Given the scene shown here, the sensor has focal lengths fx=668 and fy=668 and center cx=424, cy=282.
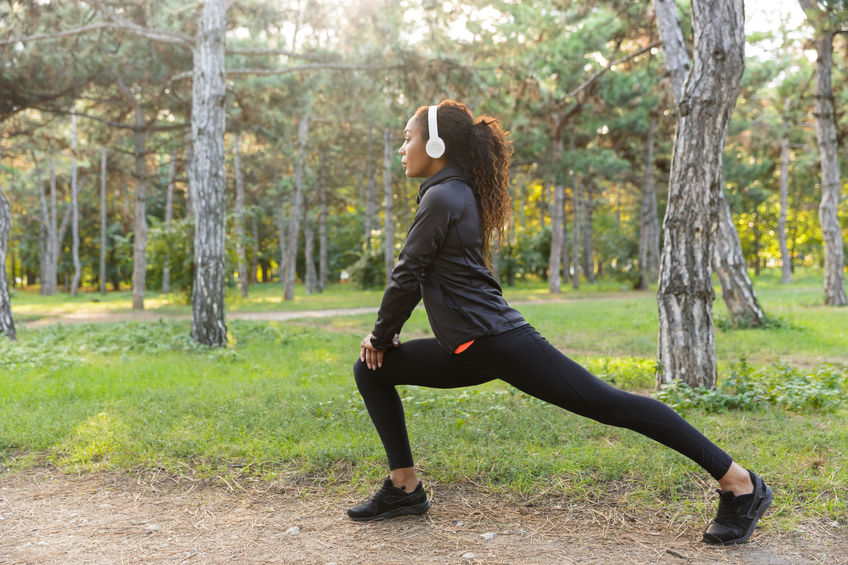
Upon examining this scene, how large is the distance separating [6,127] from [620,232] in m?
28.0

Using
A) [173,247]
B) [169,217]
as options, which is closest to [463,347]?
[173,247]

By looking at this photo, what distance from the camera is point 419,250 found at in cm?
298

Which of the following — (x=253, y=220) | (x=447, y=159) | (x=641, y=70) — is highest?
(x=641, y=70)

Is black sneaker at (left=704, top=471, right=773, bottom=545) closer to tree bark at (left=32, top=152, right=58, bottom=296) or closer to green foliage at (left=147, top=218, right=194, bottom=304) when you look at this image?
green foliage at (left=147, top=218, right=194, bottom=304)

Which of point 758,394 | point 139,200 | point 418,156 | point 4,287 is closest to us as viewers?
point 418,156

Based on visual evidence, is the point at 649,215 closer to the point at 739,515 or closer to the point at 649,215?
the point at 649,215

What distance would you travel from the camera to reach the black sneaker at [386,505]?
141 inches

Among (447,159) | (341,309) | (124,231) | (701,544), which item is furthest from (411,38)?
(124,231)

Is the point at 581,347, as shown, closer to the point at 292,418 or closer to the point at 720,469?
Result: the point at 292,418

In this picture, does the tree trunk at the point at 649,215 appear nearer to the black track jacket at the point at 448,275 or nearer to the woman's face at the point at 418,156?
the woman's face at the point at 418,156

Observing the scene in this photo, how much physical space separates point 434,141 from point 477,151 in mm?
215

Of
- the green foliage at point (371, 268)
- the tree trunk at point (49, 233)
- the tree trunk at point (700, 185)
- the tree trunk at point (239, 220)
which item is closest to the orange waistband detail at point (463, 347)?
the tree trunk at point (700, 185)

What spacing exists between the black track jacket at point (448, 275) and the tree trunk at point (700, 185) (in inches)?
138

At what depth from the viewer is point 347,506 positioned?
3803mm
